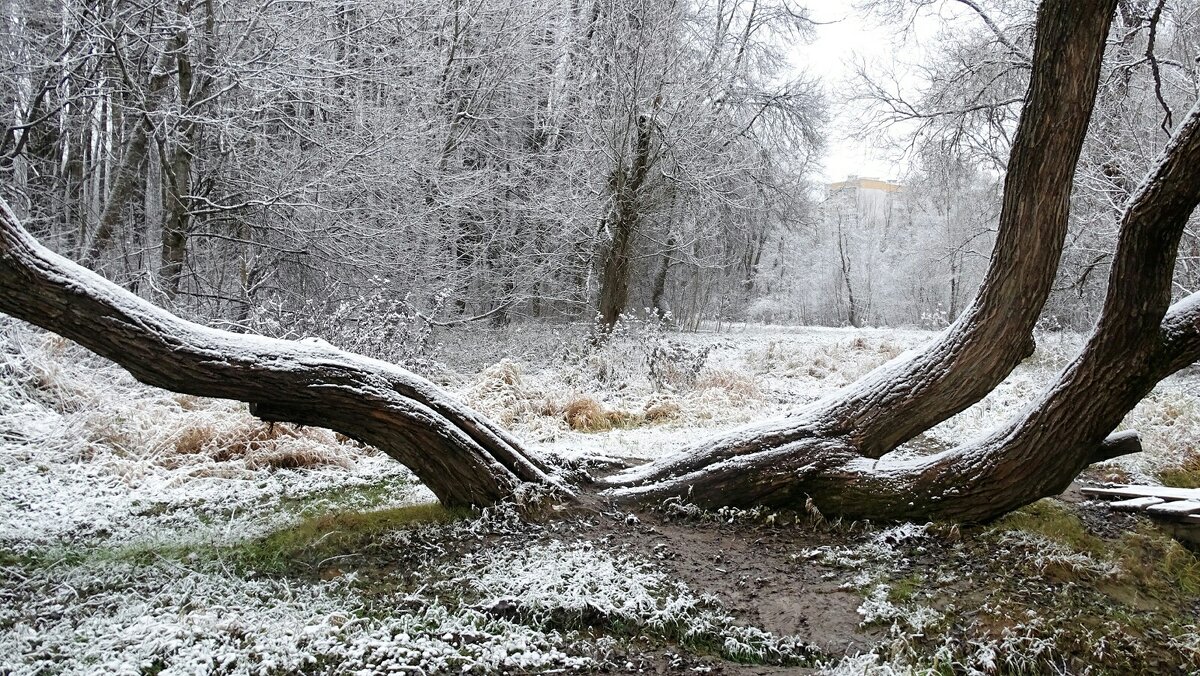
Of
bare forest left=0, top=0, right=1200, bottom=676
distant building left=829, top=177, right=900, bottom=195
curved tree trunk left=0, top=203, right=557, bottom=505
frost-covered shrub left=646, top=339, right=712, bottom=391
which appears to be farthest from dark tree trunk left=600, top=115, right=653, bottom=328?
distant building left=829, top=177, right=900, bottom=195

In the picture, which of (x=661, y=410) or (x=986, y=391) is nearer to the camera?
(x=986, y=391)

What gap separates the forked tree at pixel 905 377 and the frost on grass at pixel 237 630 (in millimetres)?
990

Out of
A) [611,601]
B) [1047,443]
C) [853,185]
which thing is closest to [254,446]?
[611,601]

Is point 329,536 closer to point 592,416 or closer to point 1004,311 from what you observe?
point 592,416

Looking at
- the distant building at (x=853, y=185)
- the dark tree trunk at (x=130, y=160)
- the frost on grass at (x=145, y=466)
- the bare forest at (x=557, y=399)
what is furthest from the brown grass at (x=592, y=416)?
the distant building at (x=853, y=185)

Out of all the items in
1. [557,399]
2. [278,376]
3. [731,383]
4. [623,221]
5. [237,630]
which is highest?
[623,221]

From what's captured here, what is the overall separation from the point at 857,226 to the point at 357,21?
33.5m

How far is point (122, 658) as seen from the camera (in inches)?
98.7

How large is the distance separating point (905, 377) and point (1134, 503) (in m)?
1.67

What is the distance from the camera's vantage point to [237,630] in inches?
108

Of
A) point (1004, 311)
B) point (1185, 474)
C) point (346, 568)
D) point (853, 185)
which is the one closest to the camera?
point (346, 568)

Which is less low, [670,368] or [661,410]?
[670,368]

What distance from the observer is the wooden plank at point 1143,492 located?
420 cm

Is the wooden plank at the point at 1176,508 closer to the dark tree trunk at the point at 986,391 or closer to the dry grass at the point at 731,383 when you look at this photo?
the dark tree trunk at the point at 986,391
